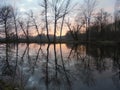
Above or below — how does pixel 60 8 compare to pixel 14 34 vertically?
above

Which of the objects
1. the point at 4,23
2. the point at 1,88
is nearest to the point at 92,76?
the point at 1,88

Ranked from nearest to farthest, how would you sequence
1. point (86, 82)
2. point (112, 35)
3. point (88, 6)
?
point (86, 82) → point (112, 35) → point (88, 6)

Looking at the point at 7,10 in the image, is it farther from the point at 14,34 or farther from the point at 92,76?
the point at 92,76

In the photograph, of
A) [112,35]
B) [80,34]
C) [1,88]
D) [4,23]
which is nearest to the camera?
[1,88]

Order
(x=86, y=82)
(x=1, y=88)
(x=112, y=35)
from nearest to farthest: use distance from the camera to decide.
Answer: (x=1, y=88), (x=86, y=82), (x=112, y=35)

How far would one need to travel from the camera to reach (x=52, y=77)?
45.2 feet

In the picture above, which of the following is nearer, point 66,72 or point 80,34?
point 66,72

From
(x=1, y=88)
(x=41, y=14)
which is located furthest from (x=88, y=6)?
(x=1, y=88)

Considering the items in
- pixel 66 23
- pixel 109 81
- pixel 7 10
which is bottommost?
pixel 109 81

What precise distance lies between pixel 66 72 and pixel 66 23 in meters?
62.4

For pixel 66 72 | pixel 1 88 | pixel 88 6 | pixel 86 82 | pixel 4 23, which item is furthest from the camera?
pixel 4 23

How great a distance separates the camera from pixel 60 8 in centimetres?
6712

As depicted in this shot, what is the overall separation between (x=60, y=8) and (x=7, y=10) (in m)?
22.9

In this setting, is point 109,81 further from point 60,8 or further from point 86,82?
point 60,8
